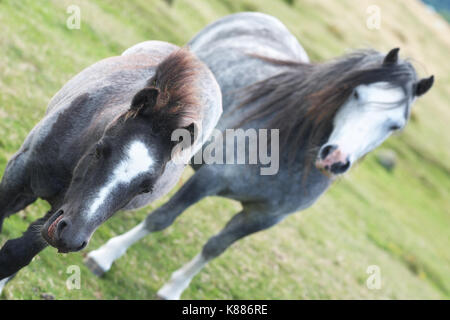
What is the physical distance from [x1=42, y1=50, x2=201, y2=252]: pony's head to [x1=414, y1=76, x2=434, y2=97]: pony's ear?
9.48 ft

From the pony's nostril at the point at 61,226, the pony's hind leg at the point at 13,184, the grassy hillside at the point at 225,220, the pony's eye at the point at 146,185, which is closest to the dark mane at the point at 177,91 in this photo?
the pony's eye at the point at 146,185

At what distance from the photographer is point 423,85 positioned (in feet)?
18.9

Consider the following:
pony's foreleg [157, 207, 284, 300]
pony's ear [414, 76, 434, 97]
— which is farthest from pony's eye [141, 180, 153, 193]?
pony's ear [414, 76, 434, 97]

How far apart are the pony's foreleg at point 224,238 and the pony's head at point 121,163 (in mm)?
2872

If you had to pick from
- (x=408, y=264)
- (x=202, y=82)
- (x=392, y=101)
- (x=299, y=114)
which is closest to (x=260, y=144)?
(x=299, y=114)

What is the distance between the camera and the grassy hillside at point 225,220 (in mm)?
7062

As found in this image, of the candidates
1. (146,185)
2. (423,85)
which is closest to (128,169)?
(146,185)

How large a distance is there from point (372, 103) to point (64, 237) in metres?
3.49

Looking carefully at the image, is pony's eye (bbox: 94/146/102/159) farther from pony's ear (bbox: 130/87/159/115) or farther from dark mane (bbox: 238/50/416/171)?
dark mane (bbox: 238/50/416/171)

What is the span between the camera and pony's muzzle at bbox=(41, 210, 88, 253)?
10.8 ft

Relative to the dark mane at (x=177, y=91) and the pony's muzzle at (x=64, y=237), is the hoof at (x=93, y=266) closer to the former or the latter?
the dark mane at (x=177, y=91)
